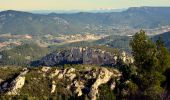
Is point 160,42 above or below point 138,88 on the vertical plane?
above

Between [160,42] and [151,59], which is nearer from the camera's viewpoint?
[151,59]

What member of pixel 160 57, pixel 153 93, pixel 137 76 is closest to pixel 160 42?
pixel 160 57

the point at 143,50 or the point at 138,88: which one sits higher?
the point at 143,50

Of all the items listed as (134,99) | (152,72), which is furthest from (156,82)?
(134,99)

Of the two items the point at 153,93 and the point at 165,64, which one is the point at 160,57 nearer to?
the point at 165,64

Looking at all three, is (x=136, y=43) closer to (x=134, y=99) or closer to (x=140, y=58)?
(x=140, y=58)

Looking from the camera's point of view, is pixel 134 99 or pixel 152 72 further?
pixel 152 72

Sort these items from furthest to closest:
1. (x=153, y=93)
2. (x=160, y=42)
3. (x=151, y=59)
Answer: (x=160, y=42) < (x=151, y=59) < (x=153, y=93)

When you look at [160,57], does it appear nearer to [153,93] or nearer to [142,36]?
[142,36]

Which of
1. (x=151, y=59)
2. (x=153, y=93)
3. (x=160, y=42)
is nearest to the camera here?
(x=153, y=93)
